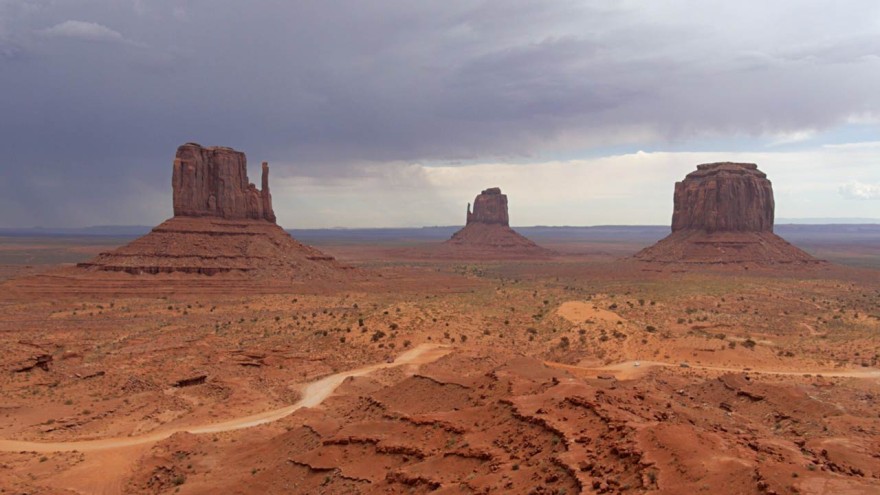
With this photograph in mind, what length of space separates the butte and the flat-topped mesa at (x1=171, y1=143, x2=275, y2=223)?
78.3 m

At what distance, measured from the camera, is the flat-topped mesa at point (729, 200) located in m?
117

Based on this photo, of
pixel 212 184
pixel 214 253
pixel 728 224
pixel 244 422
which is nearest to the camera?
pixel 244 422

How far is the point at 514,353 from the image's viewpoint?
4044 cm

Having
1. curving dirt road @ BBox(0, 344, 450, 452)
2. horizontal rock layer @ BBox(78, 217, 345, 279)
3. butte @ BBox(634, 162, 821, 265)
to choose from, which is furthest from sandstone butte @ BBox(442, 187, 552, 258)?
curving dirt road @ BBox(0, 344, 450, 452)

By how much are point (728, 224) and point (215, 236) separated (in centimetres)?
9376

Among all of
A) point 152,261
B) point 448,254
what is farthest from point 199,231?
point 448,254

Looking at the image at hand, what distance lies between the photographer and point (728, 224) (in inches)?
4616

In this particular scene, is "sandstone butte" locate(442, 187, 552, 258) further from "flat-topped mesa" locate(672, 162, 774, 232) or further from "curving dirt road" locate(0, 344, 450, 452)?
"curving dirt road" locate(0, 344, 450, 452)

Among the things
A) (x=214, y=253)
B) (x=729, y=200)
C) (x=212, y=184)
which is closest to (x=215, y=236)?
(x=214, y=253)

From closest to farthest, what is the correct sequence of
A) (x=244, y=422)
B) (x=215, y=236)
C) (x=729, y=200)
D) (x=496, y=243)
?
(x=244, y=422), (x=215, y=236), (x=729, y=200), (x=496, y=243)

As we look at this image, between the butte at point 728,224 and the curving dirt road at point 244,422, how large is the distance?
85367 mm

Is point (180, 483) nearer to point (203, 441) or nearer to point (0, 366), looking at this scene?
point (203, 441)

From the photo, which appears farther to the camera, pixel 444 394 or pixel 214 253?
pixel 214 253

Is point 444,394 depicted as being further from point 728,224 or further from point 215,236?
point 728,224
